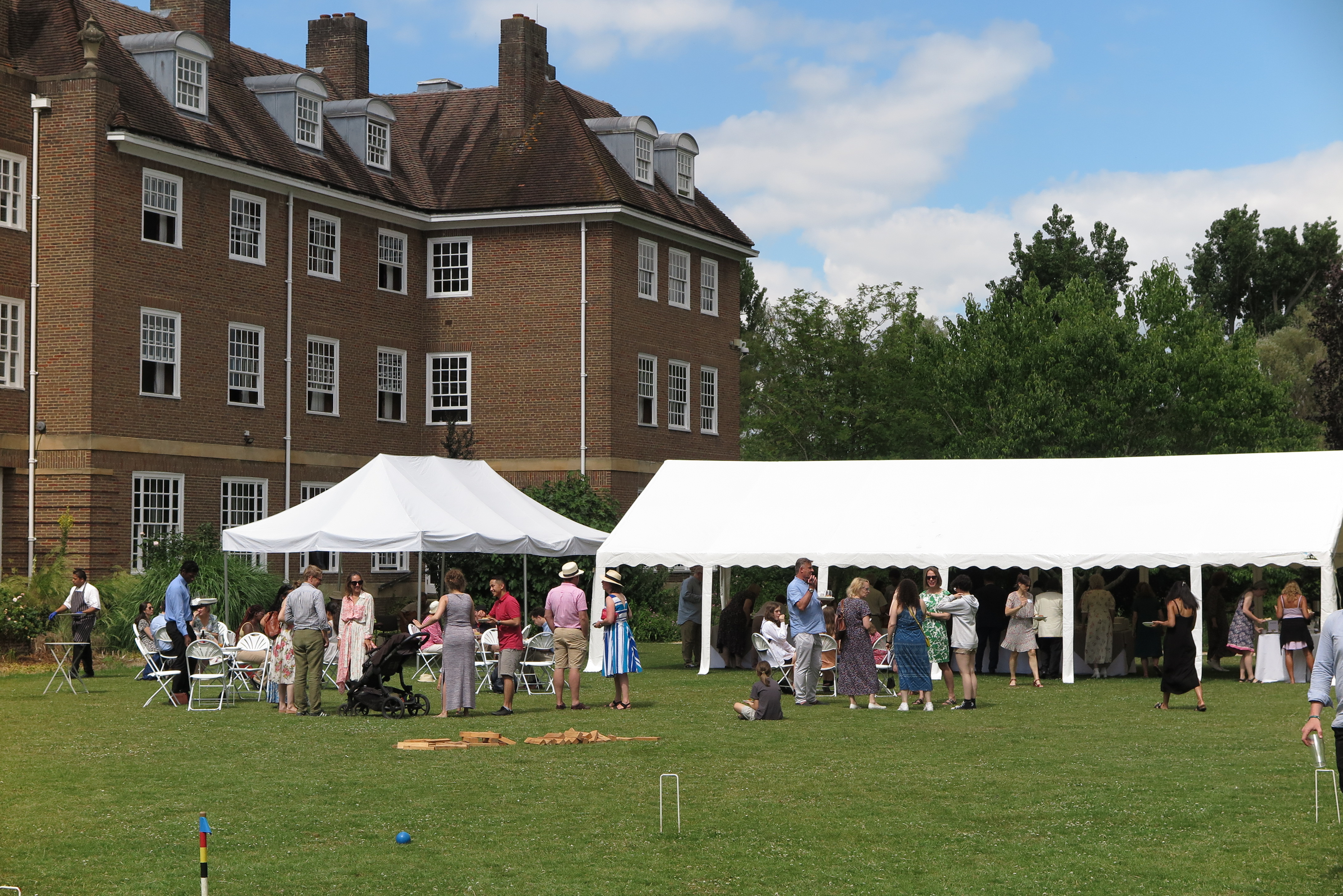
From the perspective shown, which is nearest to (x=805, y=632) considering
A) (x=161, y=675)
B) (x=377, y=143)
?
(x=161, y=675)

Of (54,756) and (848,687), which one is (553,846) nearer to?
(54,756)

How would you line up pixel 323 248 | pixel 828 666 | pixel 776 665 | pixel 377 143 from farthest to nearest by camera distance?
pixel 377 143, pixel 323 248, pixel 776 665, pixel 828 666

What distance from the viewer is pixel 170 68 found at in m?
33.7

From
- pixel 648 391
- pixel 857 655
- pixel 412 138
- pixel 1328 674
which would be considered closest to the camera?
pixel 1328 674

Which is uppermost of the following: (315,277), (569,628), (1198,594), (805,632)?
(315,277)

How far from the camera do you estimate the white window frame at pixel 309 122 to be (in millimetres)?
37625

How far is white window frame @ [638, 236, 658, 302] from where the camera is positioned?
1612 inches

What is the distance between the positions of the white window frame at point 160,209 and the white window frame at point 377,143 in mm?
7575

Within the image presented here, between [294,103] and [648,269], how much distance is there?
959 centimetres

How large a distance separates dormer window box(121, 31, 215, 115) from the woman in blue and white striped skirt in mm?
19479

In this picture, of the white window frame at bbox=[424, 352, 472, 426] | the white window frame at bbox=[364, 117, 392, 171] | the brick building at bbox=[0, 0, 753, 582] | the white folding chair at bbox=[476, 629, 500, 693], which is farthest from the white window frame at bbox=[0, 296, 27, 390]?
the white folding chair at bbox=[476, 629, 500, 693]

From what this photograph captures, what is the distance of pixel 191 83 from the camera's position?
34.3 metres

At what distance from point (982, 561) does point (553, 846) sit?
1537cm

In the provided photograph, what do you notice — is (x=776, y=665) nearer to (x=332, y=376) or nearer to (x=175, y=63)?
(x=332, y=376)
